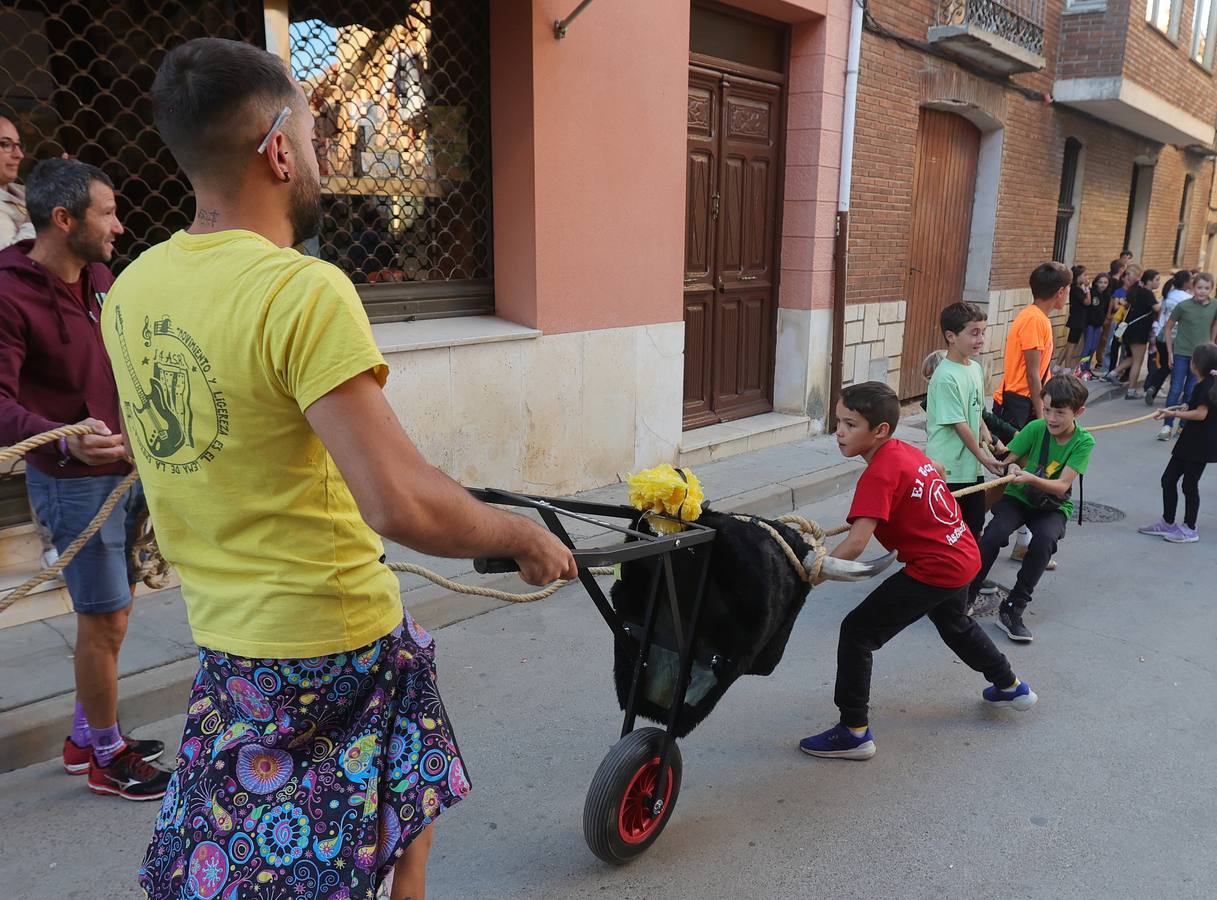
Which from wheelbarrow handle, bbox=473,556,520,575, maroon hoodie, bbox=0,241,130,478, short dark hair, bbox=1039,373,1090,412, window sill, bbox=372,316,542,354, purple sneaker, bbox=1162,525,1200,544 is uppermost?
maroon hoodie, bbox=0,241,130,478

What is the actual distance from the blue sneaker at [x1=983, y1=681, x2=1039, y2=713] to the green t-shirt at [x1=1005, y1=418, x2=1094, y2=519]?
3.83ft

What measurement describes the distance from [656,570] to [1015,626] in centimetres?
273

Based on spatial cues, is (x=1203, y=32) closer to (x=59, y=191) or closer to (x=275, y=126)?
(x=59, y=191)

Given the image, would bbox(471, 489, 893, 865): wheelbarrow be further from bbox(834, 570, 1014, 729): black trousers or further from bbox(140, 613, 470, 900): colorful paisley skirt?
bbox(140, 613, 470, 900): colorful paisley skirt

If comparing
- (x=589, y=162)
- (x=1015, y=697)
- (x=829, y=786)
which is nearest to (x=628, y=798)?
(x=829, y=786)

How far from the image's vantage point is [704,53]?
7.72 metres

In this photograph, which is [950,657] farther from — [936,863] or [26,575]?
[26,575]

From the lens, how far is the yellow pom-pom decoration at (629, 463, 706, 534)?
8.39 ft

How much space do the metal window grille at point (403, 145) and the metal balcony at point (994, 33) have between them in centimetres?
579

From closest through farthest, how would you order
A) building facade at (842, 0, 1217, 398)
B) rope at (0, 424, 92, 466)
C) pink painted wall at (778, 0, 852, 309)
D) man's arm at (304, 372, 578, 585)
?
man's arm at (304, 372, 578, 585) < rope at (0, 424, 92, 466) < pink painted wall at (778, 0, 852, 309) < building facade at (842, 0, 1217, 398)

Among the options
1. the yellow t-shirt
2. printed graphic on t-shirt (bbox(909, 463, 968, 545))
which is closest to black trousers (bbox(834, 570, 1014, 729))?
printed graphic on t-shirt (bbox(909, 463, 968, 545))

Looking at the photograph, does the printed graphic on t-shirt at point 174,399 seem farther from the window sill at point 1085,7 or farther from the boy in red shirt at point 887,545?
the window sill at point 1085,7

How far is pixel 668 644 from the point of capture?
2816mm

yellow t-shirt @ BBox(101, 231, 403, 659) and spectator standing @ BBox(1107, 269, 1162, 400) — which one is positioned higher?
yellow t-shirt @ BBox(101, 231, 403, 659)
